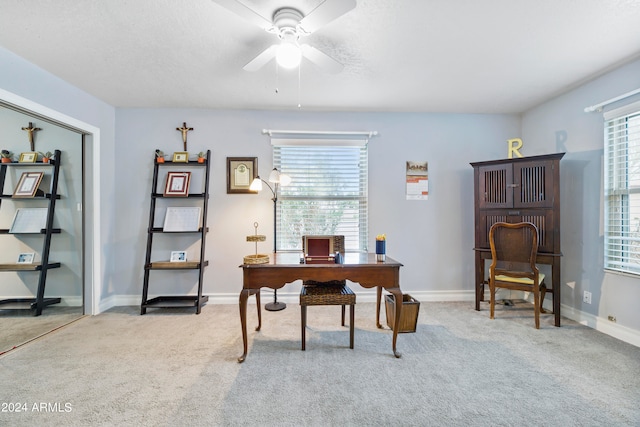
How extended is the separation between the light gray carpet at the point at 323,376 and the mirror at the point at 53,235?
741mm

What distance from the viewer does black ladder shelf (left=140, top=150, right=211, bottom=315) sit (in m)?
3.01

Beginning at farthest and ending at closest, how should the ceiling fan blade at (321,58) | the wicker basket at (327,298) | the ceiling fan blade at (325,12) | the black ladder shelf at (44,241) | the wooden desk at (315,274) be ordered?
the black ladder shelf at (44,241) → the wicker basket at (327,298) → the wooden desk at (315,274) → the ceiling fan blade at (321,58) → the ceiling fan blade at (325,12)

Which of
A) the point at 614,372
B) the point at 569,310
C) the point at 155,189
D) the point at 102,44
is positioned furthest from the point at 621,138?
the point at 155,189

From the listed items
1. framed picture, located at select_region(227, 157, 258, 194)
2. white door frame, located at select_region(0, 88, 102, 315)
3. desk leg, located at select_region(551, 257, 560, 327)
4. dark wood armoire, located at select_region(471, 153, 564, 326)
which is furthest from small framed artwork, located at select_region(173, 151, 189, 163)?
desk leg, located at select_region(551, 257, 560, 327)

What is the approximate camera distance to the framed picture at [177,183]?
125 inches

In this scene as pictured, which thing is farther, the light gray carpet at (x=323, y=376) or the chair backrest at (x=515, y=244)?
the chair backrest at (x=515, y=244)

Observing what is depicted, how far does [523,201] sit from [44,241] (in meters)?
5.33

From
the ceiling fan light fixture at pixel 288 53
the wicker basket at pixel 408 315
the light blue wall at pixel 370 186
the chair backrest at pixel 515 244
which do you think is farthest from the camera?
the light blue wall at pixel 370 186

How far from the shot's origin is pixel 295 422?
56.4 inches

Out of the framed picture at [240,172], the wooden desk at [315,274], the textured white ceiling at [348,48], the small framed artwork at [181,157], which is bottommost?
the wooden desk at [315,274]

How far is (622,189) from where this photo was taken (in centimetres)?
240

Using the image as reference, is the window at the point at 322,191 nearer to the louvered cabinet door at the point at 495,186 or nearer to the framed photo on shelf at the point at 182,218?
the framed photo on shelf at the point at 182,218

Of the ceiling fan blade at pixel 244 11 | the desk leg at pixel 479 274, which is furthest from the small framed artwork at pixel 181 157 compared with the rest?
the desk leg at pixel 479 274

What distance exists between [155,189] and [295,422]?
9.58 feet
